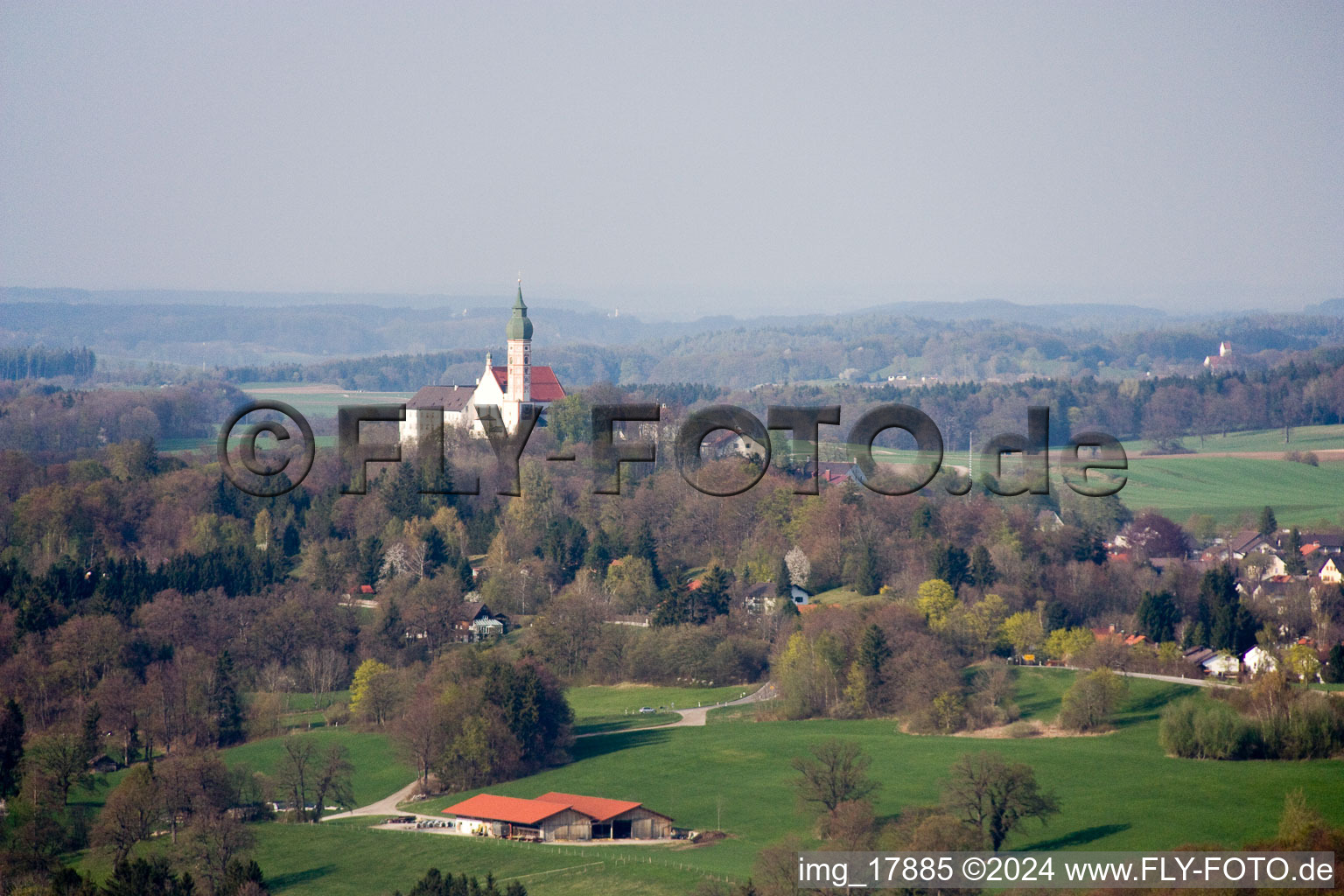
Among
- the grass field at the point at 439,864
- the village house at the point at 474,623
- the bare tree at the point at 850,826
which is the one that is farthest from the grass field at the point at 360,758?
the bare tree at the point at 850,826

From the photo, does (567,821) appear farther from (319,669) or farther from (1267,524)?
(1267,524)

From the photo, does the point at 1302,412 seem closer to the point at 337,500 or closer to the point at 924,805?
the point at 337,500

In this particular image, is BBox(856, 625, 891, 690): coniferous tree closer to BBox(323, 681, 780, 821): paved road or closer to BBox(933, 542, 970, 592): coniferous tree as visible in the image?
BBox(323, 681, 780, 821): paved road

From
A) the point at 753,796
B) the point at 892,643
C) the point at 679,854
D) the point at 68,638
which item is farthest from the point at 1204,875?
the point at 68,638

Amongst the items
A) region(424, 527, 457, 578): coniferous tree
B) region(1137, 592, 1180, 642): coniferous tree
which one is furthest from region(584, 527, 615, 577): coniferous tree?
region(1137, 592, 1180, 642): coniferous tree

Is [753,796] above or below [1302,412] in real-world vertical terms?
below

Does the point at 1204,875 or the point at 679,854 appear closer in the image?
the point at 1204,875
